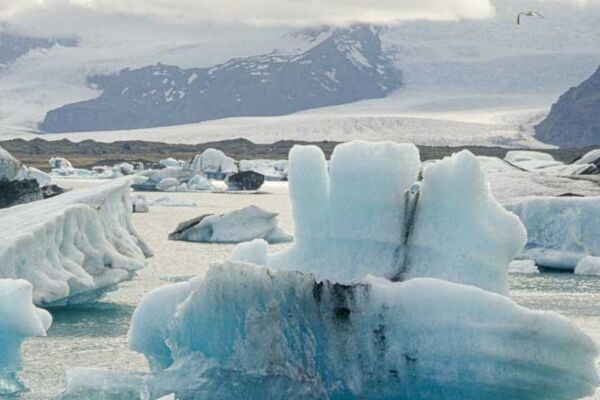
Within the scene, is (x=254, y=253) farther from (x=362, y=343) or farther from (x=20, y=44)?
(x=20, y=44)

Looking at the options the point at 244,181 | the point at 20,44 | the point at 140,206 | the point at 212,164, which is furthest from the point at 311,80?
the point at 140,206

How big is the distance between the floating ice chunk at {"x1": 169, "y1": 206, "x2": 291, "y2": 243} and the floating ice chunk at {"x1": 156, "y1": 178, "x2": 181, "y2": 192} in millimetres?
22685

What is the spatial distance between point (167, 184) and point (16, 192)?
23.5 m

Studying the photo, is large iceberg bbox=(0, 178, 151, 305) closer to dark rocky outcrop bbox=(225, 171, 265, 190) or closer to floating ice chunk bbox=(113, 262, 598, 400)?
floating ice chunk bbox=(113, 262, 598, 400)

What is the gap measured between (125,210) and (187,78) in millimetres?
147197

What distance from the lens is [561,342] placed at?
714 centimetres

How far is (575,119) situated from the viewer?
98.6 metres

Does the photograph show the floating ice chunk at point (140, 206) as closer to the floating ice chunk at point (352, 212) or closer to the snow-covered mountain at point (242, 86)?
the floating ice chunk at point (352, 212)

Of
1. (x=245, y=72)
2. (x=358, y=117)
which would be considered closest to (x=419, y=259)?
(x=358, y=117)

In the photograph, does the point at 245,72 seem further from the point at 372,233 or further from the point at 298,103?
the point at 372,233

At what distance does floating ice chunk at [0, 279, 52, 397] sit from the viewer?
8305 mm

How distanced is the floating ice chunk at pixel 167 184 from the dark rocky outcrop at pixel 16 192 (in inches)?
912

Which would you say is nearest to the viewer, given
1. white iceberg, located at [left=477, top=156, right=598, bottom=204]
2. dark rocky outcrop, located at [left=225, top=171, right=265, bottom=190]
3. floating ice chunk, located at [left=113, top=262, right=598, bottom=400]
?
floating ice chunk, located at [left=113, top=262, right=598, bottom=400]

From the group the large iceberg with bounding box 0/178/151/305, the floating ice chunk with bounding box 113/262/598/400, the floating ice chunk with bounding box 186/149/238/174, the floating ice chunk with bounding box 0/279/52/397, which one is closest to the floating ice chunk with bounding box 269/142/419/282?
the floating ice chunk with bounding box 113/262/598/400
